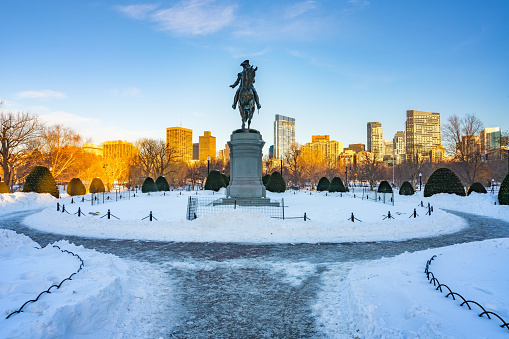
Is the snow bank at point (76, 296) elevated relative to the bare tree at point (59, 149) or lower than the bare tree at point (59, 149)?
lower

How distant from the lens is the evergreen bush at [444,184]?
32.1m

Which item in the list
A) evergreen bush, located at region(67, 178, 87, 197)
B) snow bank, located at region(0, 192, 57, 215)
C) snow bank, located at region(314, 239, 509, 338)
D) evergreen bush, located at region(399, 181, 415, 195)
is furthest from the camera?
evergreen bush, located at region(67, 178, 87, 197)

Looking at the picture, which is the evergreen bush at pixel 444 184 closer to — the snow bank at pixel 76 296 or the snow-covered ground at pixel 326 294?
the snow-covered ground at pixel 326 294

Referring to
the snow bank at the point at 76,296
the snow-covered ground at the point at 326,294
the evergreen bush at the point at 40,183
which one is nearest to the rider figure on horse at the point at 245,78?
the snow-covered ground at the point at 326,294

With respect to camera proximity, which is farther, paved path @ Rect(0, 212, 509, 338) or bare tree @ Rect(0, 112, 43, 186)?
bare tree @ Rect(0, 112, 43, 186)

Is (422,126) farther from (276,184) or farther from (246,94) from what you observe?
(246,94)

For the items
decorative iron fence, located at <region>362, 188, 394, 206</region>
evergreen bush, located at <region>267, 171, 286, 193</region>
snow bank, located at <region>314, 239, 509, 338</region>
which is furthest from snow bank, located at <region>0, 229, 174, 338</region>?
evergreen bush, located at <region>267, 171, 286, 193</region>

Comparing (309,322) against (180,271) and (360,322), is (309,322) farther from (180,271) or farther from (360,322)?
(180,271)

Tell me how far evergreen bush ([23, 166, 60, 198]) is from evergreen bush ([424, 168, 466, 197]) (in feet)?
127

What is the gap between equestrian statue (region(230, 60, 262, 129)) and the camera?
23.9 meters

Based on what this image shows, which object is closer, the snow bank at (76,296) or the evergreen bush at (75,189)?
the snow bank at (76,296)

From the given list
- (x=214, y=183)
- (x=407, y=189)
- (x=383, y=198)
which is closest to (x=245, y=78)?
(x=383, y=198)

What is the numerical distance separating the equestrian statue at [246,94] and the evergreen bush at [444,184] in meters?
20.8

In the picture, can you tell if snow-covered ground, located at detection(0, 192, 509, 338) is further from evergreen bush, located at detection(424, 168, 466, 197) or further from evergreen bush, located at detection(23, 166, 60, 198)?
evergreen bush, located at detection(23, 166, 60, 198)
